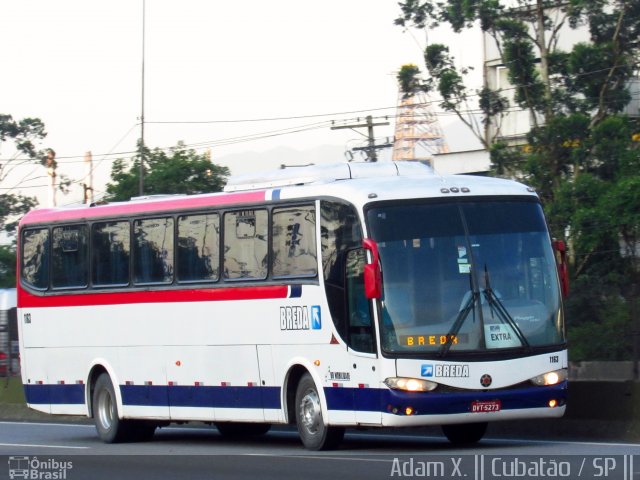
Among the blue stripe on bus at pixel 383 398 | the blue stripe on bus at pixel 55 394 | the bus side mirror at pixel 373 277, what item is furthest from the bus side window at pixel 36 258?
the bus side mirror at pixel 373 277

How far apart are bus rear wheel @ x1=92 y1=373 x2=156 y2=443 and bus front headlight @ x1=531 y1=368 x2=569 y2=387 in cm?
683

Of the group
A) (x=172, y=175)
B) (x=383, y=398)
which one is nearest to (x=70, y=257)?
(x=383, y=398)

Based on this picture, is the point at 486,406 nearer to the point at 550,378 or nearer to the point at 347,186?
the point at 550,378

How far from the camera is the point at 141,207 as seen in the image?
18469 mm

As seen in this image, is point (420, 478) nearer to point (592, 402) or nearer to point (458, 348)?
point (458, 348)

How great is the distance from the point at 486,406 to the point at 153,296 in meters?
5.64

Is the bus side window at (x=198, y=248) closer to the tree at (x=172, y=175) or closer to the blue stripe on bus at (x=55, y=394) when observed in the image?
the blue stripe on bus at (x=55, y=394)

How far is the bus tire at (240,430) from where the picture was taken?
1891 centimetres

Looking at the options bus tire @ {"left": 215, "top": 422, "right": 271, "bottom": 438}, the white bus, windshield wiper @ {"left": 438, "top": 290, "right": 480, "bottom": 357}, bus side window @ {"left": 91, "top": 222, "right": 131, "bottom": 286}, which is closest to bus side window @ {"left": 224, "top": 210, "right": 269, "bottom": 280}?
the white bus

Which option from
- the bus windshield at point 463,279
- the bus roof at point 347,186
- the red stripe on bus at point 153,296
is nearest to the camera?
the bus windshield at point 463,279

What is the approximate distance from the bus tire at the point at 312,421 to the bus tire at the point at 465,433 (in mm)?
1246

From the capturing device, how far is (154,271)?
1795cm

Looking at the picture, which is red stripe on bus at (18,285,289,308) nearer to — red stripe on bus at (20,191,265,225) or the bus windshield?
red stripe on bus at (20,191,265,225)

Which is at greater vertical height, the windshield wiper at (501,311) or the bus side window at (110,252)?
the bus side window at (110,252)
